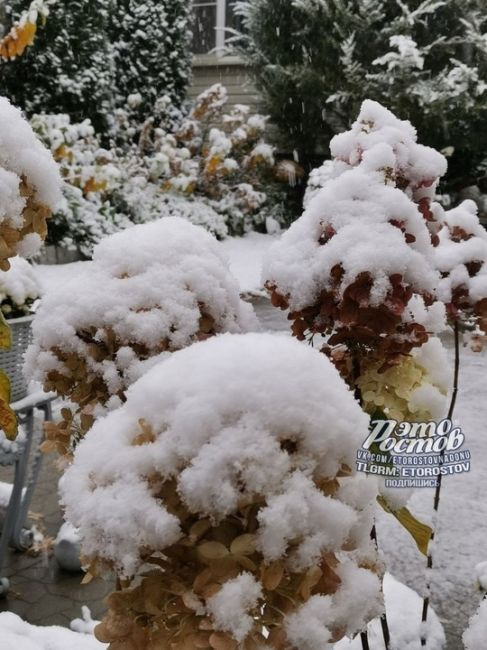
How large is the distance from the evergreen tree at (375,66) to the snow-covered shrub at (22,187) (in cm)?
944

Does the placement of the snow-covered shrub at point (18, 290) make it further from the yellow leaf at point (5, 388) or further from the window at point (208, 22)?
the window at point (208, 22)

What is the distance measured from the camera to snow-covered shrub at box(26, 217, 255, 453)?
110 cm

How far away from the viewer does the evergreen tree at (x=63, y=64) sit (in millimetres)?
8359

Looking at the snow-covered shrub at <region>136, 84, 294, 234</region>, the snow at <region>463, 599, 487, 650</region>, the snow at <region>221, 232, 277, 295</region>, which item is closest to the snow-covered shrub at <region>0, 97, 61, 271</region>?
the snow at <region>463, 599, 487, 650</region>

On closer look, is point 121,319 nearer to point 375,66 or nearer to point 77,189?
point 77,189

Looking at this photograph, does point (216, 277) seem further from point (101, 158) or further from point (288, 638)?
point (101, 158)

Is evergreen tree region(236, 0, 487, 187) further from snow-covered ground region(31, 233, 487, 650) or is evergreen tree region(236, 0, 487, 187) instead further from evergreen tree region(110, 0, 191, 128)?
snow-covered ground region(31, 233, 487, 650)

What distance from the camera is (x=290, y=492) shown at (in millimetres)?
655

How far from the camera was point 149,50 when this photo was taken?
35.4 feet

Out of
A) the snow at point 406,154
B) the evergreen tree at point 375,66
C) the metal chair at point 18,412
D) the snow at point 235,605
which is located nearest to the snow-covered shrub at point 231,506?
the snow at point 235,605

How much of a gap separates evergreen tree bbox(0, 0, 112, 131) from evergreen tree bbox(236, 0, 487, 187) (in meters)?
3.02

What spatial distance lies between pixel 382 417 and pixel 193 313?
15.7 inches

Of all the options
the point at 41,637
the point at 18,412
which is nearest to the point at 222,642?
the point at 41,637

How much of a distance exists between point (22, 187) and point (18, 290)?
132 centimetres
